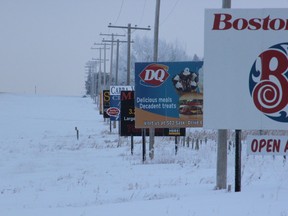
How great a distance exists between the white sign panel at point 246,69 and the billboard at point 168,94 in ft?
34.1

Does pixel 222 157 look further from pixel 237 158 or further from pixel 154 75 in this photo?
pixel 154 75

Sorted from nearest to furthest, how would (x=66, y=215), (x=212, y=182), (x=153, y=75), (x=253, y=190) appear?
(x=66, y=215)
(x=253, y=190)
(x=212, y=182)
(x=153, y=75)

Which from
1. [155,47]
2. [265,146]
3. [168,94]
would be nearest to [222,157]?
[265,146]

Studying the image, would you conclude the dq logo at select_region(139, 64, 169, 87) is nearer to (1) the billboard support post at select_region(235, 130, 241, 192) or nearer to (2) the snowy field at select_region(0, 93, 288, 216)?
(2) the snowy field at select_region(0, 93, 288, 216)

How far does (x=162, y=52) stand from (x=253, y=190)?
345ft

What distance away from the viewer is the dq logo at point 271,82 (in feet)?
31.7

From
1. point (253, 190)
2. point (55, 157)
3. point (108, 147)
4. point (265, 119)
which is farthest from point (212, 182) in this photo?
point (108, 147)

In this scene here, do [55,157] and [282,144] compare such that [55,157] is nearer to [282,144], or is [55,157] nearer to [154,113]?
[154,113]

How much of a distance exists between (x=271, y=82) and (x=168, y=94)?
11309 millimetres

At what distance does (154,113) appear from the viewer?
20844mm

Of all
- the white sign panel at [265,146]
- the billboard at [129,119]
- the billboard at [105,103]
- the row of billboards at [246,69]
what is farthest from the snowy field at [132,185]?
the billboard at [105,103]

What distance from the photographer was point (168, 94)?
68.5ft

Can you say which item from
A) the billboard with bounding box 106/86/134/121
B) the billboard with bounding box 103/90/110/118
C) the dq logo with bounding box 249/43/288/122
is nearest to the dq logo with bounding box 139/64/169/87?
the dq logo with bounding box 249/43/288/122

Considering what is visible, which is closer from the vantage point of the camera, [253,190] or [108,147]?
[253,190]
